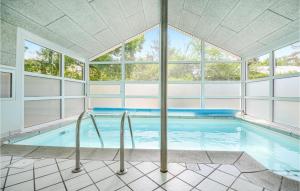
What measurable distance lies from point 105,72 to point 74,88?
4.91 feet

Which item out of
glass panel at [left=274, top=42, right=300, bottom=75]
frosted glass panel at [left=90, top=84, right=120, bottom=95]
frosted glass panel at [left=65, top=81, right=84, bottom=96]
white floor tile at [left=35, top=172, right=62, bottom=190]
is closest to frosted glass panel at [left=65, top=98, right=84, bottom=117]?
frosted glass panel at [left=65, top=81, right=84, bottom=96]

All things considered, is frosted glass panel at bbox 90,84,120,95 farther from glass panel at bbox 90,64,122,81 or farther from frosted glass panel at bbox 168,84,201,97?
frosted glass panel at bbox 168,84,201,97

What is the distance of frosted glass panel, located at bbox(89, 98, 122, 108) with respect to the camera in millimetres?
6812

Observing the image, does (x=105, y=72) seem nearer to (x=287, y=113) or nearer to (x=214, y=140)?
(x=214, y=140)

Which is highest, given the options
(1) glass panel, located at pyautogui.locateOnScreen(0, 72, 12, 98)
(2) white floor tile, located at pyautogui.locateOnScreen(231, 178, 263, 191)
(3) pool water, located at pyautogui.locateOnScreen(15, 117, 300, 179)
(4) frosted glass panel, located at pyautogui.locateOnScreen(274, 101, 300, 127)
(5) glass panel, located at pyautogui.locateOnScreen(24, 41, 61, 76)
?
(5) glass panel, located at pyautogui.locateOnScreen(24, 41, 61, 76)

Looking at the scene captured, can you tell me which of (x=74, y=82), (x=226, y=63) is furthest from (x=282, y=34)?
(x=74, y=82)

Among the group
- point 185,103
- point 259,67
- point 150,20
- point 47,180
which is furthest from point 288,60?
point 47,180

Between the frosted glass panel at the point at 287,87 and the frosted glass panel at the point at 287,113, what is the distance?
226mm

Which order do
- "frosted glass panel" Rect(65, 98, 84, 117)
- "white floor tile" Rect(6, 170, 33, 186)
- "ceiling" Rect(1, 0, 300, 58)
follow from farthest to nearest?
"frosted glass panel" Rect(65, 98, 84, 117)
"ceiling" Rect(1, 0, 300, 58)
"white floor tile" Rect(6, 170, 33, 186)

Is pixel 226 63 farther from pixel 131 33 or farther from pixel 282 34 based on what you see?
pixel 131 33

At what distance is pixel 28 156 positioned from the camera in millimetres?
2074

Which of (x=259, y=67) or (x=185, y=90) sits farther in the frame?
(x=185, y=90)

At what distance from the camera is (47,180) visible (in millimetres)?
1520

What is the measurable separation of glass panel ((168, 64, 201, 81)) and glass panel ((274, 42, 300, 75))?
2.59 meters
